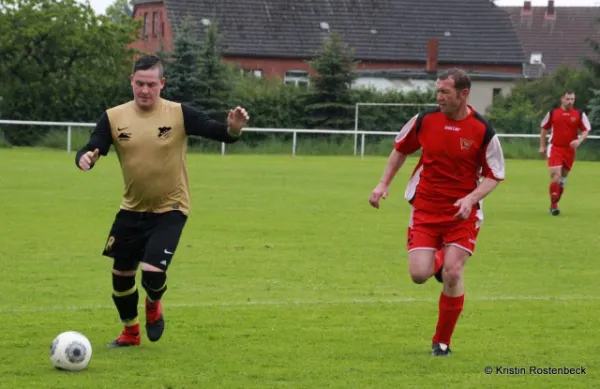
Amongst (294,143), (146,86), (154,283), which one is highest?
(146,86)

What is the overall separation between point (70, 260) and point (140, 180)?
5958 millimetres

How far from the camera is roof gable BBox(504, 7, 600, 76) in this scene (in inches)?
3819

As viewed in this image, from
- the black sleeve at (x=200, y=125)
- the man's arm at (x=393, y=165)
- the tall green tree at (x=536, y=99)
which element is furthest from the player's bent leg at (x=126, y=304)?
the tall green tree at (x=536, y=99)

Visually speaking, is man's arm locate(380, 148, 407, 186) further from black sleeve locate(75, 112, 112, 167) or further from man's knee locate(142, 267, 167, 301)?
black sleeve locate(75, 112, 112, 167)

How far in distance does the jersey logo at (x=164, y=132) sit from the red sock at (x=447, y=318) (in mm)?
2312

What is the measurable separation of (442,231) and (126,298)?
2361 mm

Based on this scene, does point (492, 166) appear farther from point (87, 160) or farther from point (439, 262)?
point (87, 160)

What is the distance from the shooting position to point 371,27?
7044 cm

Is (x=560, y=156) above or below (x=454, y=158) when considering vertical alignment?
below

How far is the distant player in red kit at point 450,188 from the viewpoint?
850 centimetres

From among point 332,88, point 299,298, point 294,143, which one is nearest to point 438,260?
point 299,298

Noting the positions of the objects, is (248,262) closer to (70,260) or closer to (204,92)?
(70,260)

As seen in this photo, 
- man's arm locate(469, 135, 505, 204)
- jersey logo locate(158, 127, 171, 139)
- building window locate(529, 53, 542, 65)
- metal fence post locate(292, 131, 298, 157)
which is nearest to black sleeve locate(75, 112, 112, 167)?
jersey logo locate(158, 127, 171, 139)

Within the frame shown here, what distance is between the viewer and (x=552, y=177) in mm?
21797
